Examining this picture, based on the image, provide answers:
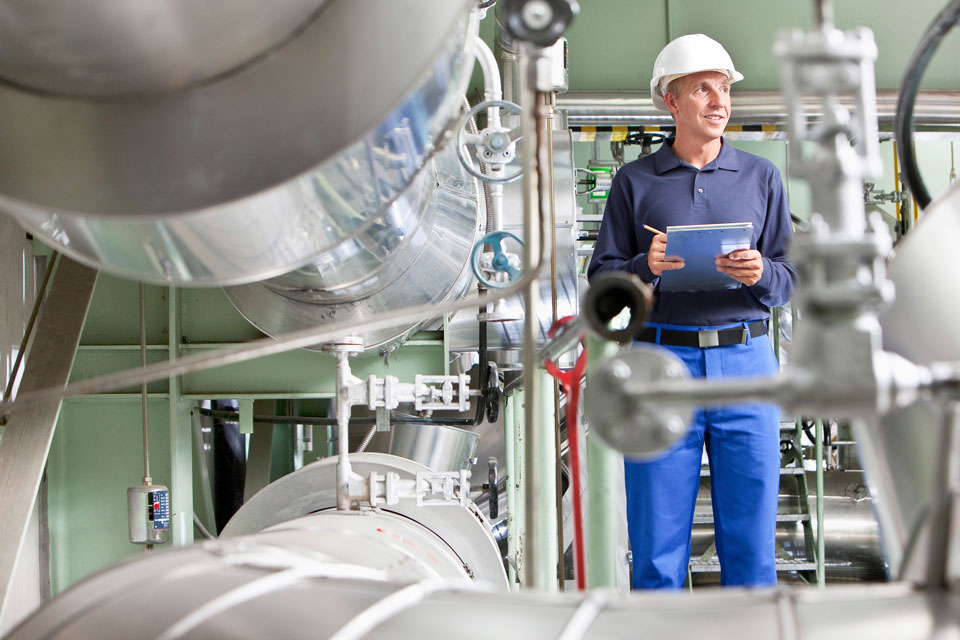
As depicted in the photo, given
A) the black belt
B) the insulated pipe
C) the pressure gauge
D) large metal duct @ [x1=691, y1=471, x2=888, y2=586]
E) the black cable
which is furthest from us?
large metal duct @ [x1=691, y1=471, x2=888, y2=586]

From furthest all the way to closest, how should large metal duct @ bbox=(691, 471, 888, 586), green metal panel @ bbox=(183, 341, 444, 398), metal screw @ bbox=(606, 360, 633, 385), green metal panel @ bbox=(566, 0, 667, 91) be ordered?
large metal duct @ bbox=(691, 471, 888, 586) → green metal panel @ bbox=(566, 0, 667, 91) → green metal panel @ bbox=(183, 341, 444, 398) → metal screw @ bbox=(606, 360, 633, 385)

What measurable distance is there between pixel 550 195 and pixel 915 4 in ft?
9.30

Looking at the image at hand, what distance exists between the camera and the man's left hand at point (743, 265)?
5.29 feet

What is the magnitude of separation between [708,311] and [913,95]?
764 mm

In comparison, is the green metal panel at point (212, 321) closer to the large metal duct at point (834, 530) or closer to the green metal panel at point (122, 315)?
the green metal panel at point (122, 315)

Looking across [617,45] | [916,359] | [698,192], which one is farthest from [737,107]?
[916,359]

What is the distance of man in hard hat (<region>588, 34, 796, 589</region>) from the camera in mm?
1674

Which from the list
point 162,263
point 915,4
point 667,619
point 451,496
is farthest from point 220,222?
point 915,4

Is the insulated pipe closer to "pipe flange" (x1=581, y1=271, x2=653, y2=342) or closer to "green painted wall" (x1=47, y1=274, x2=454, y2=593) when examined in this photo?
"pipe flange" (x1=581, y1=271, x2=653, y2=342)

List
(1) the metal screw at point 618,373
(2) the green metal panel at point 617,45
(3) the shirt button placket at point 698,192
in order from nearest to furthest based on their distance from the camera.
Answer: (1) the metal screw at point 618,373 → (3) the shirt button placket at point 698,192 → (2) the green metal panel at point 617,45

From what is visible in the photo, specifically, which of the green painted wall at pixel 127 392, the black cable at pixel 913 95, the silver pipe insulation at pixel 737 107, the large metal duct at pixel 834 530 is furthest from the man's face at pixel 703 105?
the large metal duct at pixel 834 530

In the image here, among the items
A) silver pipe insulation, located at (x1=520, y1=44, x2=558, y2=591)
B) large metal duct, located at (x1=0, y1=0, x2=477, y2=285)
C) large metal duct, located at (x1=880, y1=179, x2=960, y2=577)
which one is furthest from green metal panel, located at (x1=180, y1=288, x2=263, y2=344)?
large metal duct, located at (x1=880, y1=179, x2=960, y2=577)

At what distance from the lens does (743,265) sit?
5.34ft

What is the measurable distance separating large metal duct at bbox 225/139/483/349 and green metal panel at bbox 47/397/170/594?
602mm
